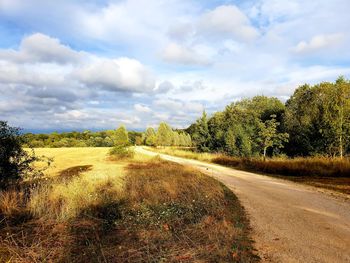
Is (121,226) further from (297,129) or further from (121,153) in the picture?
(297,129)

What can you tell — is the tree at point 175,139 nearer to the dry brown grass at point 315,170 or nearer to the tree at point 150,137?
the tree at point 150,137

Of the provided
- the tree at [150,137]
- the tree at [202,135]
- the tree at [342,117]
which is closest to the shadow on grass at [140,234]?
the tree at [342,117]

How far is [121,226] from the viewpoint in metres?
6.98

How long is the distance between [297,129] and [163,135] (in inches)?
2063

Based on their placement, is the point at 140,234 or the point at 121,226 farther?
the point at 121,226

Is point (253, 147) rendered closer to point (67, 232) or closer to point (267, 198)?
point (267, 198)

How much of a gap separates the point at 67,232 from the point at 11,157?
510 centimetres

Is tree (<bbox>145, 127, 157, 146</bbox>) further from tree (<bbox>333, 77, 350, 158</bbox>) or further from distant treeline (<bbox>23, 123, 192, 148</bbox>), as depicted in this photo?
tree (<bbox>333, 77, 350, 158</bbox>)

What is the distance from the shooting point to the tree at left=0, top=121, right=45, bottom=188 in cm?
942

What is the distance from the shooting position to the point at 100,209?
8344mm

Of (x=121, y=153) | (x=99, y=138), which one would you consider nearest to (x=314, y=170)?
(x=121, y=153)

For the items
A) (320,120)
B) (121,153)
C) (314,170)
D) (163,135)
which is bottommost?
(314,170)

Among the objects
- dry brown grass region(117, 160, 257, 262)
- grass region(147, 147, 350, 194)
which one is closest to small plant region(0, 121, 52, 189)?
dry brown grass region(117, 160, 257, 262)

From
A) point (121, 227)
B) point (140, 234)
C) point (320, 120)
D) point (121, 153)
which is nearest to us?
point (140, 234)
